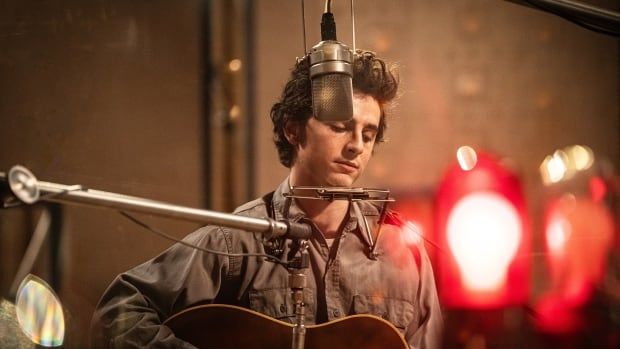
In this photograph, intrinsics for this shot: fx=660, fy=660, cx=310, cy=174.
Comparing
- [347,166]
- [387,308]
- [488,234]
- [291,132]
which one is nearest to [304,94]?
[291,132]

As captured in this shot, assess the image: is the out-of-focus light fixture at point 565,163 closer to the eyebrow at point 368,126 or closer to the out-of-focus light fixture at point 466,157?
the out-of-focus light fixture at point 466,157

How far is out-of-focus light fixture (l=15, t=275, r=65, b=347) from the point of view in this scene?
1544mm

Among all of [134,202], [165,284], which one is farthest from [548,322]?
[134,202]

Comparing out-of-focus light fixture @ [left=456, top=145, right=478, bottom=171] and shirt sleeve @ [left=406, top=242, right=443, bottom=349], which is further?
out-of-focus light fixture @ [left=456, top=145, right=478, bottom=171]

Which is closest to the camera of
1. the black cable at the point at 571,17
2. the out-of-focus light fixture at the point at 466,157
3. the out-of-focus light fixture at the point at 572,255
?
the black cable at the point at 571,17

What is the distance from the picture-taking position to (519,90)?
193 cm

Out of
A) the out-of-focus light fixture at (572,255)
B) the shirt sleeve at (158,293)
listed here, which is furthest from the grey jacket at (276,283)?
the out-of-focus light fixture at (572,255)

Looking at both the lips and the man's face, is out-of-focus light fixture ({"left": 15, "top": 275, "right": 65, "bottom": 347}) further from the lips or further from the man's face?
the lips

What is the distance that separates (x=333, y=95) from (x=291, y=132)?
221 mm

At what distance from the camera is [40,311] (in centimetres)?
156

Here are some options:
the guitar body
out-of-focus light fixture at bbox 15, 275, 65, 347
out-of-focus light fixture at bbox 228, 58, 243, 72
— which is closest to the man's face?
out-of-focus light fixture at bbox 228, 58, 243, 72

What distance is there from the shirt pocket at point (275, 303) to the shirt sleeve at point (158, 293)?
0.28 feet

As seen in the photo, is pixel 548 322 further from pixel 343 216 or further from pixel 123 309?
pixel 123 309

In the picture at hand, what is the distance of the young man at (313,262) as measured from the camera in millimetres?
1549
